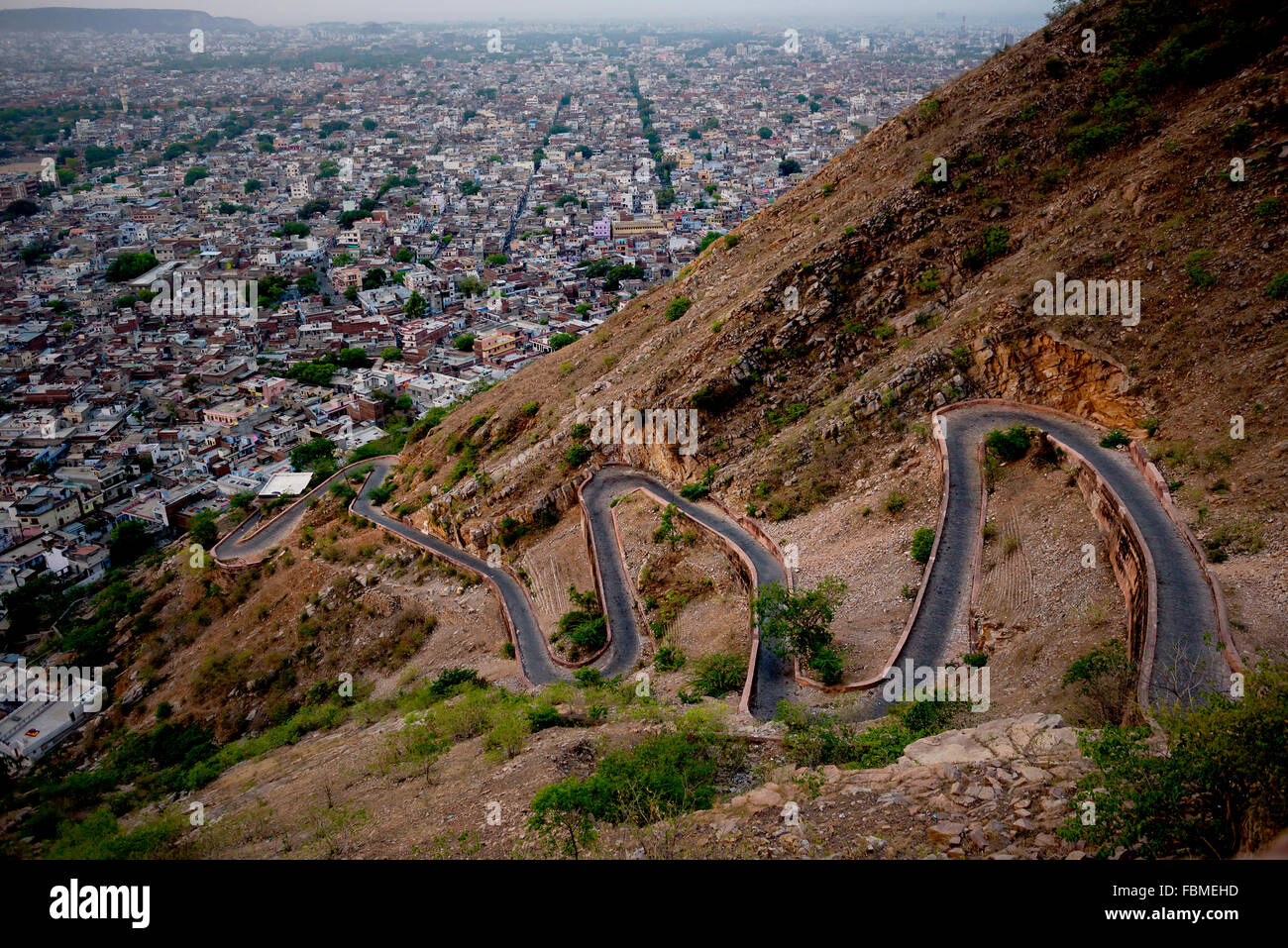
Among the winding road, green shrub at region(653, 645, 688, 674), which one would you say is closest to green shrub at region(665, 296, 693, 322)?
the winding road

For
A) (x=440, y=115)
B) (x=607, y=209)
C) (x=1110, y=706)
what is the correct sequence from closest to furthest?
(x=1110, y=706)
(x=607, y=209)
(x=440, y=115)

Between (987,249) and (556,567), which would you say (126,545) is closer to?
(556,567)

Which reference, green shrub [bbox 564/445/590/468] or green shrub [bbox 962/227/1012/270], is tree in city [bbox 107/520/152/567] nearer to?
green shrub [bbox 564/445/590/468]

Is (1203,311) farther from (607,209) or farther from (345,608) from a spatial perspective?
(607,209)

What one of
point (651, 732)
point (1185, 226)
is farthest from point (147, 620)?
point (1185, 226)

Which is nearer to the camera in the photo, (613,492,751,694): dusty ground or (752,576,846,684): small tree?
(752,576,846,684): small tree

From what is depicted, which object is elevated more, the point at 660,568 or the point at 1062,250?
the point at 1062,250

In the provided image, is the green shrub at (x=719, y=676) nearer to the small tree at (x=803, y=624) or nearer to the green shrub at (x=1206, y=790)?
the small tree at (x=803, y=624)

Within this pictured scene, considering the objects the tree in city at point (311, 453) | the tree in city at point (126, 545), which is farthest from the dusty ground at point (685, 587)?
the tree in city at point (126, 545)
